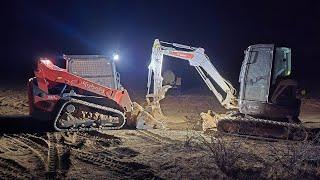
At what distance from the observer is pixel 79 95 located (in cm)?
1263

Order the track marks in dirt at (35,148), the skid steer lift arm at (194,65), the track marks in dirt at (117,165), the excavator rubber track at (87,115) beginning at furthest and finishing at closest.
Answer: the skid steer lift arm at (194,65)
the excavator rubber track at (87,115)
the track marks in dirt at (35,148)
the track marks in dirt at (117,165)

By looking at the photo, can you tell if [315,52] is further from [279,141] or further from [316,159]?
[316,159]

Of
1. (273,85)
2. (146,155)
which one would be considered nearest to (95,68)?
(146,155)

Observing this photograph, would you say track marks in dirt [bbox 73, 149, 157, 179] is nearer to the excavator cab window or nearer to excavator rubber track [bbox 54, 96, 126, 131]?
excavator rubber track [bbox 54, 96, 126, 131]

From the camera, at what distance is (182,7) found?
5319 cm

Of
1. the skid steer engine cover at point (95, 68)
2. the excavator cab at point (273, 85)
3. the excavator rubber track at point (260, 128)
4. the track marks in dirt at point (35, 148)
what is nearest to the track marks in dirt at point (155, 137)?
the excavator rubber track at point (260, 128)

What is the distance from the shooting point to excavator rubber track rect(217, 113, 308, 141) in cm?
1170

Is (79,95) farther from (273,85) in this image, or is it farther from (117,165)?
(273,85)

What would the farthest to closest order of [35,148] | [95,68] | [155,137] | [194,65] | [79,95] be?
[194,65]
[95,68]
[79,95]
[155,137]
[35,148]

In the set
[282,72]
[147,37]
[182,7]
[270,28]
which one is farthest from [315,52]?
[282,72]

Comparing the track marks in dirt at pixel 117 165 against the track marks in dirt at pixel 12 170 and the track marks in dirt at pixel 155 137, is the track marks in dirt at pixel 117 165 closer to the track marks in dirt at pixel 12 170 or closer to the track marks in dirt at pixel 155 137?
the track marks in dirt at pixel 12 170

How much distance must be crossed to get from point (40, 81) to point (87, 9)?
43030mm

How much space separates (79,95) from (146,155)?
3710mm

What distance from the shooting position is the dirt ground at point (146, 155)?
8.33 m
